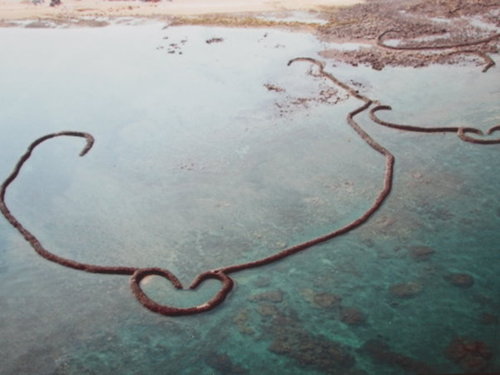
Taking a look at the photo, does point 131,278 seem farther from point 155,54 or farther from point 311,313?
point 155,54

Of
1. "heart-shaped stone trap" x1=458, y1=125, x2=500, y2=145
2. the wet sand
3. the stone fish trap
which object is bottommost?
the stone fish trap

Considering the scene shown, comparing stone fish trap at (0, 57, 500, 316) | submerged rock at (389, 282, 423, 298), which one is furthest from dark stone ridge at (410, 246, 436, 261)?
stone fish trap at (0, 57, 500, 316)

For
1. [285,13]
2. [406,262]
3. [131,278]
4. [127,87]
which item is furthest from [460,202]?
[285,13]

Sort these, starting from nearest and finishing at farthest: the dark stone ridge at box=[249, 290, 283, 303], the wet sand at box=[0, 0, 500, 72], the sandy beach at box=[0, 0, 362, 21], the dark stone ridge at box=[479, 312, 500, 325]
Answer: the dark stone ridge at box=[479, 312, 500, 325] < the dark stone ridge at box=[249, 290, 283, 303] < the wet sand at box=[0, 0, 500, 72] < the sandy beach at box=[0, 0, 362, 21]

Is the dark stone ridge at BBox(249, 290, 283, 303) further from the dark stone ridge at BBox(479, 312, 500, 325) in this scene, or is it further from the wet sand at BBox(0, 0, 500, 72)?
the wet sand at BBox(0, 0, 500, 72)

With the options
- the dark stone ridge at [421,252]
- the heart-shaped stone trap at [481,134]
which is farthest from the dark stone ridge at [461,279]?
the heart-shaped stone trap at [481,134]

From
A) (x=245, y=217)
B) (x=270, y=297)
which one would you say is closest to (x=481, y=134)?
(x=245, y=217)

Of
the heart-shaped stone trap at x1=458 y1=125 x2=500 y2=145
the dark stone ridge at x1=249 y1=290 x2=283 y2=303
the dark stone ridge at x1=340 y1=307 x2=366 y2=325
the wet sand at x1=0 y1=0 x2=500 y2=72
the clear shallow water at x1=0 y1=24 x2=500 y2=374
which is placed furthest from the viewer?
the wet sand at x1=0 y1=0 x2=500 y2=72
